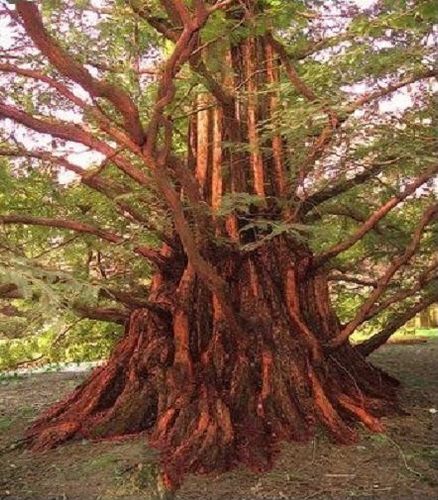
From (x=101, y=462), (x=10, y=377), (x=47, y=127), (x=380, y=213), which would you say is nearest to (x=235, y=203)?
(x=380, y=213)

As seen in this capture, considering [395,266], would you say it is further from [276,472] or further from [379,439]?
[276,472]

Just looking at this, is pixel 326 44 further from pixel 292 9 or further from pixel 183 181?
pixel 183 181

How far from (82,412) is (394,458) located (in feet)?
9.50

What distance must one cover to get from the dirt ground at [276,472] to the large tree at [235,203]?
7.1 inches

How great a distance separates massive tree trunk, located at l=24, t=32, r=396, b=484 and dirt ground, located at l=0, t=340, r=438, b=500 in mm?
162

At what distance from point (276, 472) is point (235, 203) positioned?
2.23 meters

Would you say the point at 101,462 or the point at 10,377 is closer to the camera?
the point at 101,462

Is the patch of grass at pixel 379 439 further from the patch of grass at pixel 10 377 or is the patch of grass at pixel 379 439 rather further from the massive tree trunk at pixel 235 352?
the patch of grass at pixel 10 377

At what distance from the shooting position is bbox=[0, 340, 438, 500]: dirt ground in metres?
4.38

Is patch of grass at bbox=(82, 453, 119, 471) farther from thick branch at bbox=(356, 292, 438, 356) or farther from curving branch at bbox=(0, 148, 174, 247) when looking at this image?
thick branch at bbox=(356, 292, 438, 356)

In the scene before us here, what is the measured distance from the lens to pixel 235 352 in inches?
222

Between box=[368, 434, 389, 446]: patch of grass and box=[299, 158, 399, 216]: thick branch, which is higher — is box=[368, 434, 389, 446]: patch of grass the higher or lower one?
the lower one

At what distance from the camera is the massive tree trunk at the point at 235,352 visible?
5164mm

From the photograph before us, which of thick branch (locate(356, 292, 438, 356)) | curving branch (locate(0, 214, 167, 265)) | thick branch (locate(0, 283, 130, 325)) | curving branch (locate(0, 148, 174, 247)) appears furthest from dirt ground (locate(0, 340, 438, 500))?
curving branch (locate(0, 148, 174, 247))
